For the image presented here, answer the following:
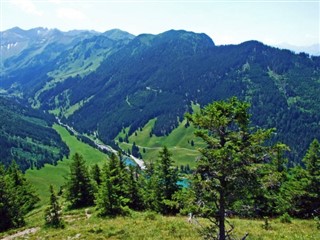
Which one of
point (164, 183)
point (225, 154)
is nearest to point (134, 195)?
point (164, 183)

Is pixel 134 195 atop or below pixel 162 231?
below

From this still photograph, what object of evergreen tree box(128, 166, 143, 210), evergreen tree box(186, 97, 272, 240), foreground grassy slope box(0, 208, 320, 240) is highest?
evergreen tree box(186, 97, 272, 240)

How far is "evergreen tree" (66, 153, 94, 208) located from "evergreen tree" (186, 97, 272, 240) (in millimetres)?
42946

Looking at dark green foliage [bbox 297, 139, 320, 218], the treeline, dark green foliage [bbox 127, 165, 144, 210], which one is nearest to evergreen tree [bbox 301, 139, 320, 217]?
dark green foliage [bbox 297, 139, 320, 218]

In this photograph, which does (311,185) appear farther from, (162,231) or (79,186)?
(79,186)

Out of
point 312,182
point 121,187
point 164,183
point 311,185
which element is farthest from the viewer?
point 121,187

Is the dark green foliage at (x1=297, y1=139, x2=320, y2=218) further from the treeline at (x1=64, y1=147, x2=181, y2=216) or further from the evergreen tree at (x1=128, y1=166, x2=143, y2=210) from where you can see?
the evergreen tree at (x1=128, y1=166, x2=143, y2=210)

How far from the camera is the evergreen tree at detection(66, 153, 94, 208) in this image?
205 feet


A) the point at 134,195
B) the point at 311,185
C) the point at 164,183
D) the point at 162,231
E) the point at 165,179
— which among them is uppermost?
the point at 162,231

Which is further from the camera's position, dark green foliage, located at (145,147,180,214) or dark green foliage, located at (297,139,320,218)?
dark green foliage, located at (145,147,180,214)

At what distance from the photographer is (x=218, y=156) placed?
20906 millimetres

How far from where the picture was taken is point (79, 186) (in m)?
62.8

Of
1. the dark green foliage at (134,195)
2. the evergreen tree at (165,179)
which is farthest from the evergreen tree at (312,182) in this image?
the dark green foliage at (134,195)

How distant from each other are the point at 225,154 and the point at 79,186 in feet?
153
